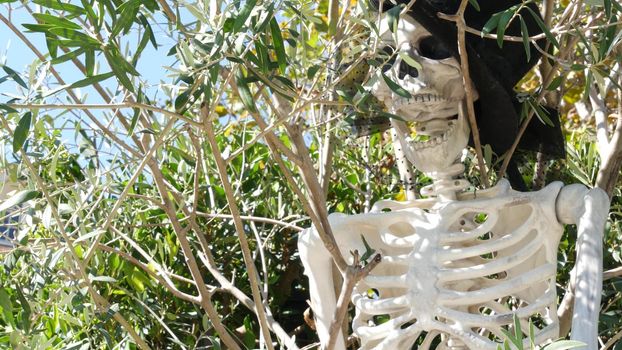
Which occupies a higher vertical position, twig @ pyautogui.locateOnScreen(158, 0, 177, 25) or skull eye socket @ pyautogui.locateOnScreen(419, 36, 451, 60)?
twig @ pyautogui.locateOnScreen(158, 0, 177, 25)

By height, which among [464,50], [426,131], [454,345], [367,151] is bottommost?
[454,345]

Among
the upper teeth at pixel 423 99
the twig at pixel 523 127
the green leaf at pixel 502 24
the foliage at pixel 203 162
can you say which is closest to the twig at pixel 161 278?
the foliage at pixel 203 162

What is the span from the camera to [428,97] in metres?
2.18

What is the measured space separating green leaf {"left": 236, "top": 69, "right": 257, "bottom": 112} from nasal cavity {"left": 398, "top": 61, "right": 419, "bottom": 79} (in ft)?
1.76

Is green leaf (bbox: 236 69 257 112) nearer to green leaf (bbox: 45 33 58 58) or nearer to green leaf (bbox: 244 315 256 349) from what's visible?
green leaf (bbox: 45 33 58 58)

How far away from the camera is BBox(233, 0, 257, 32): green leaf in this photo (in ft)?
5.38

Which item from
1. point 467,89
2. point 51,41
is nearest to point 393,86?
point 467,89

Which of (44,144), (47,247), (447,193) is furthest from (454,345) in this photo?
(44,144)

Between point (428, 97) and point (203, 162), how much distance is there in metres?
0.75

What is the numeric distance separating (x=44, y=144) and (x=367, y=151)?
83 cm

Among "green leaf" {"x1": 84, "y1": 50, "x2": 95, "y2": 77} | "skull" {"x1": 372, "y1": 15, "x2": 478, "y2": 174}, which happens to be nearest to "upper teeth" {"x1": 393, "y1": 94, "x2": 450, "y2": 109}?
"skull" {"x1": 372, "y1": 15, "x2": 478, "y2": 174}

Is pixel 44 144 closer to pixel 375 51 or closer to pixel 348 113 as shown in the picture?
pixel 348 113

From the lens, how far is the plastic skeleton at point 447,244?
6.73 ft

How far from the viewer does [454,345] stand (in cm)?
213
